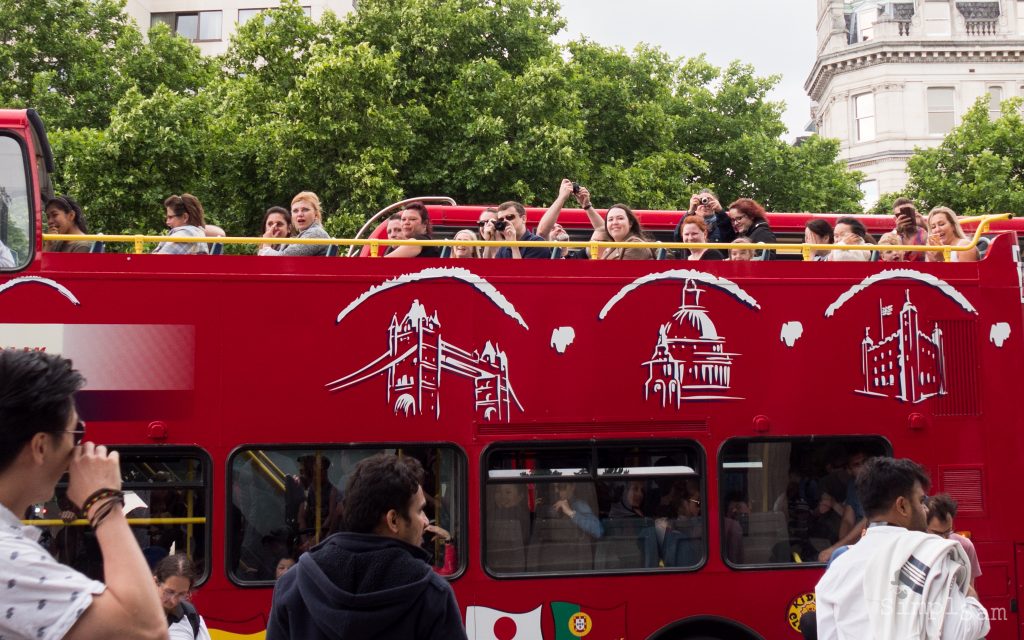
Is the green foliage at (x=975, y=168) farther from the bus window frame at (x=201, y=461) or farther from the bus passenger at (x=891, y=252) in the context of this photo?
the bus window frame at (x=201, y=461)

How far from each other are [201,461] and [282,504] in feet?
2.06

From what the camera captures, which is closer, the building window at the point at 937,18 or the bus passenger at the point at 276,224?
the bus passenger at the point at 276,224

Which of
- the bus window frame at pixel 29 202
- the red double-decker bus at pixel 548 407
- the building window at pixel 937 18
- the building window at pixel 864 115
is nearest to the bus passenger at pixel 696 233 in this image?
the red double-decker bus at pixel 548 407

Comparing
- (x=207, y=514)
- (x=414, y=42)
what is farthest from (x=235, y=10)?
(x=207, y=514)

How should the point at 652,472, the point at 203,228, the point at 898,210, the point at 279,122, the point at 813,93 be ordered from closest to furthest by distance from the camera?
the point at 652,472 < the point at 203,228 < the point at 898,210 < the point at 279,122 < the point at 813,93

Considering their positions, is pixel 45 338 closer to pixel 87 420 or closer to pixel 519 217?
pixel 87 420

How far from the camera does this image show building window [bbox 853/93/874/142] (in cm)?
5312

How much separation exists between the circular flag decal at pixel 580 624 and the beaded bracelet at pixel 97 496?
5.73 m

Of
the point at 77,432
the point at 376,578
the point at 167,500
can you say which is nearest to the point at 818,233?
the point at 167,500

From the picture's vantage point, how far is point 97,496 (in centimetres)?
254

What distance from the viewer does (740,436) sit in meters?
8.30

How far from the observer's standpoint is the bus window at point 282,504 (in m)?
7.59

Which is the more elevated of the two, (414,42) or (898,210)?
(414,42)

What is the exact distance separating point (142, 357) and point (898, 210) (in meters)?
6.35
